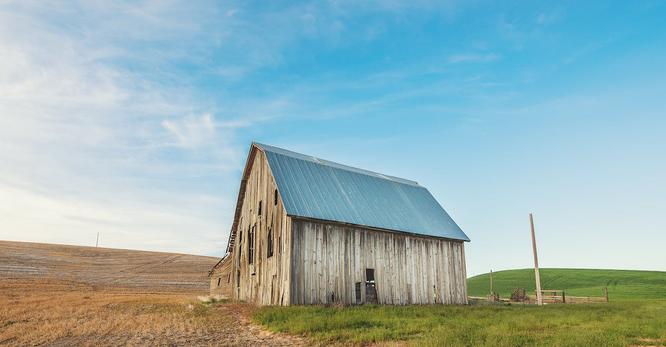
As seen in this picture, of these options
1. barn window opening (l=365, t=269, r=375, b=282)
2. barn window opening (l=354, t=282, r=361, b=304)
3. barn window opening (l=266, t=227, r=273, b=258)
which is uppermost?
barn window opening (l=266, t=227, r=273, b=258)

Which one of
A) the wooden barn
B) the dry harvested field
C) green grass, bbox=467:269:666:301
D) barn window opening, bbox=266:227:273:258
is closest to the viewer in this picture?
the dry harvested field

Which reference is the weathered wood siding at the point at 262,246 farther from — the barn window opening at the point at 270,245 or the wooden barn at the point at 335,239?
the barn window opening at the point at 270,245

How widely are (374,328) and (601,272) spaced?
8021cm

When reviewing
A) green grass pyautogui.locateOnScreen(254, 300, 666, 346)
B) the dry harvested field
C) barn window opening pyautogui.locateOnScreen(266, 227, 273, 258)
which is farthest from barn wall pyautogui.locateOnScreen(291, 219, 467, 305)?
green grass pyautogui.locateOnScreen(254, 300, 666, 346)

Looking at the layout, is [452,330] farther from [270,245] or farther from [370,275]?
[270,245]

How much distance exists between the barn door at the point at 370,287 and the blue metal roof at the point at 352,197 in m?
A: 2.54

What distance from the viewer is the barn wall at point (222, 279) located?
3780cm

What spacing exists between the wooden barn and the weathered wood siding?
0.18 feet

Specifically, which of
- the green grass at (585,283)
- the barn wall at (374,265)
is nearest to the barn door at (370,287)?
the barn wall at (374,265)

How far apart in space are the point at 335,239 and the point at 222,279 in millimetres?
20312

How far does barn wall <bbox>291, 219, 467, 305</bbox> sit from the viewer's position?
866 inches

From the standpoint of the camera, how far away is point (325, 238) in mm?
22984

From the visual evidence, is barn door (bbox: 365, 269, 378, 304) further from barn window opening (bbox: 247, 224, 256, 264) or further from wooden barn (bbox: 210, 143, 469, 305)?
barn window opening (bbox: 247, 224, 256, 264)

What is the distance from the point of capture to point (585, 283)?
68.4 metres
